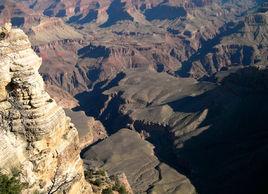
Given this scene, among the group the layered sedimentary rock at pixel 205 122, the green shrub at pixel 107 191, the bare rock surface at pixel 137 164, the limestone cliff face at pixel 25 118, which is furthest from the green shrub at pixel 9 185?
the bare rock surface at pixel 137 164

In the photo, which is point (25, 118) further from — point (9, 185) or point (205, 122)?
point (205, 122)

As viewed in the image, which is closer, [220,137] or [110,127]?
[220,137]

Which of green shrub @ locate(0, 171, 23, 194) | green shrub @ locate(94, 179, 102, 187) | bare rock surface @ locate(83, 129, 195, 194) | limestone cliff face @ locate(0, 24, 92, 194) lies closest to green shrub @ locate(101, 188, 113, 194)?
green shrub @ locate(94, 179, 102, 187)

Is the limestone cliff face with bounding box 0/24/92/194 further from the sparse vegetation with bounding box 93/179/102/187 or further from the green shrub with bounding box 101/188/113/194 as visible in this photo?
the sparse vegetation with bounding box 93/179/102/187

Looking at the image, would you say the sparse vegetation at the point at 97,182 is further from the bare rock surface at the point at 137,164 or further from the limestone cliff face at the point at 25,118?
the bare rock surface at the point at 137,164

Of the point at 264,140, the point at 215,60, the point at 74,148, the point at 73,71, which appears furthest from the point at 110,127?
the point at 74,148

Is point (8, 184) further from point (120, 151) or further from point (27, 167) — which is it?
point (120, 151)
